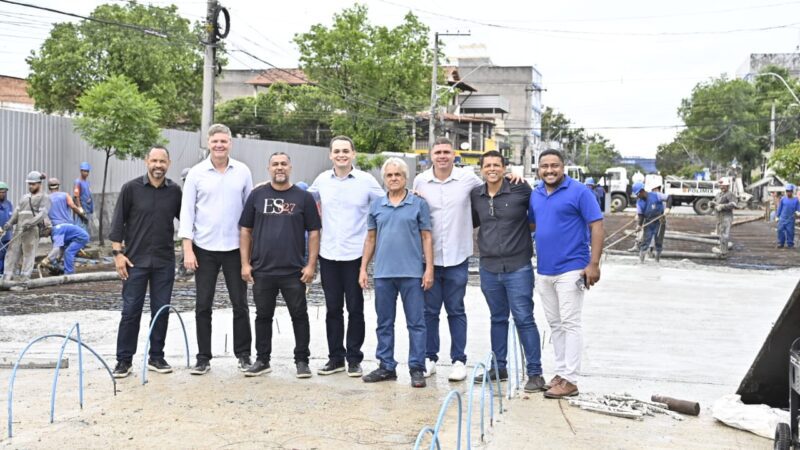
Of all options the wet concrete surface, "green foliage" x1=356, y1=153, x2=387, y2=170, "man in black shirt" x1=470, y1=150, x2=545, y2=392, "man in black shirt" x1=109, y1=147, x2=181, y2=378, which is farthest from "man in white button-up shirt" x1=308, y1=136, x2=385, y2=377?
"green foliage" x1=356, y1=153, x2=387, y2=170

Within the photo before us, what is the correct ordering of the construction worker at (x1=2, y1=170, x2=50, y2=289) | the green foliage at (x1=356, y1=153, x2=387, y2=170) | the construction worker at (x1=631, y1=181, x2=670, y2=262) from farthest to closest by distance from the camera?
the green foliage at (x1=356, y1=153, x2=387, y2=170) → the construction worker at (x1=631, y1=181, x2=670, y2=262) → the construction worker at (x1=2, y1=170, x2=50, y2=289)

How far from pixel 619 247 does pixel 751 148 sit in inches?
2205

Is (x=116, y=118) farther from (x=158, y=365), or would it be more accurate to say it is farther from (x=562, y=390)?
(x=562, y=390)

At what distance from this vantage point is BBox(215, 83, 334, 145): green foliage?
61.3 metres

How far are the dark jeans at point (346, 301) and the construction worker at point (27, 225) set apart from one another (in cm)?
804

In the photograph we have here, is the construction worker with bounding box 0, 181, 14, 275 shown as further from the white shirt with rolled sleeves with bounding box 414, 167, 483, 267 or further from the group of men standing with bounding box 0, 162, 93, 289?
the white shirt with rolled sleeves with bounding box 414, 167, 483, 267

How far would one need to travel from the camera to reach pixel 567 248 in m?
7.34

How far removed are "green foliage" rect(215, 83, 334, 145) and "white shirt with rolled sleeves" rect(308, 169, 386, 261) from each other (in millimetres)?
52876

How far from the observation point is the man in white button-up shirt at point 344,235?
314 inches

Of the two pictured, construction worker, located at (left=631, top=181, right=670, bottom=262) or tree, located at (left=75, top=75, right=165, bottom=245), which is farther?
tree, located at (left=75, top=75, right=165, bottom=245)

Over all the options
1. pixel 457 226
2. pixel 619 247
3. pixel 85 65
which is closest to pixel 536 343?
pixel 457 226

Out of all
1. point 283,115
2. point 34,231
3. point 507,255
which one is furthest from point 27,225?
point 283,115

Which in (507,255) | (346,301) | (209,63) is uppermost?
(209,63)

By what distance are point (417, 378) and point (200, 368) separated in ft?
6.16
